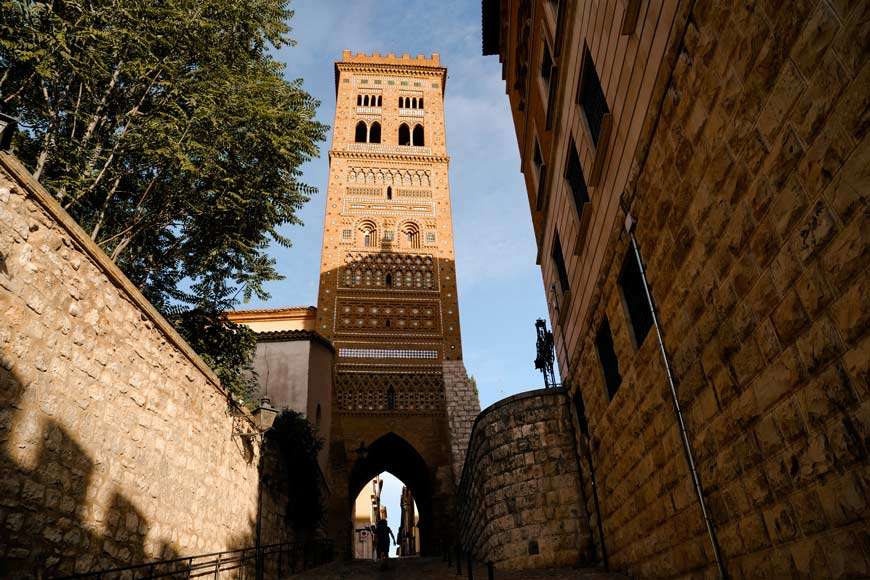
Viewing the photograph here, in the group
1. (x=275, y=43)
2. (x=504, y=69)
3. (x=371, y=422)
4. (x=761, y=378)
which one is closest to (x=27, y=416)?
(x=761, y=378)

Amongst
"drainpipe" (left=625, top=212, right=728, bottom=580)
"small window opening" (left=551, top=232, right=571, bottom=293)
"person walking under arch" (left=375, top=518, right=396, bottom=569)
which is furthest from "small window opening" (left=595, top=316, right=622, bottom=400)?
"person walking under arch" (left=375, top=518, right=396, bottom=569)

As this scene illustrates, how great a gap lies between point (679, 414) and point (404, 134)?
25.9 m

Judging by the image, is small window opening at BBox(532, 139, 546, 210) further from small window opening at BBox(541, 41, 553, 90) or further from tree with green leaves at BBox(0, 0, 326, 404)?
tree with green leaves at BBox(0, 0, 326, 404)

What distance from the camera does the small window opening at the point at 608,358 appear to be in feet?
19.6

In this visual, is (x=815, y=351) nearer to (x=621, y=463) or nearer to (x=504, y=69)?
(x=621, y=463)

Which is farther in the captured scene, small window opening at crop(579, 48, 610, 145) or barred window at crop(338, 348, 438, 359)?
barred window at crop(338, 348, 438, 359)

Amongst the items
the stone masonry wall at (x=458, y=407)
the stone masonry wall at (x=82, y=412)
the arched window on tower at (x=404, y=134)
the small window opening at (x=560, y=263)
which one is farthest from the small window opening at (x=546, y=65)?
the arched window on tower at (x=404, y=134)

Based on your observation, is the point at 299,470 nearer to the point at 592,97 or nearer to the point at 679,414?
the point at 679,414

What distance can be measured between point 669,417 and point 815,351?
6.50ft

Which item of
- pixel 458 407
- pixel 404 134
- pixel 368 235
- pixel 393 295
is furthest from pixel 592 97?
pixel 404 134

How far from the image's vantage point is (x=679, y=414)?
3.98 metres

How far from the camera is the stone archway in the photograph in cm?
1853

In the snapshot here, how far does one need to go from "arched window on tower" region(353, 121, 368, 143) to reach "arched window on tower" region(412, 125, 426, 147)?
2.58 meters

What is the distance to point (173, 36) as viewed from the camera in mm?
7633
